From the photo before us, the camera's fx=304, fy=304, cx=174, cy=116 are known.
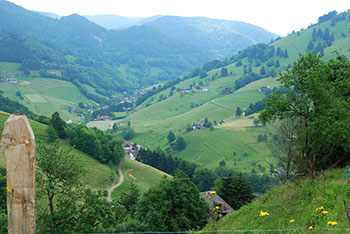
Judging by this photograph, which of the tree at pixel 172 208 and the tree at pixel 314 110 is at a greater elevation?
the tree at pixel 314 110

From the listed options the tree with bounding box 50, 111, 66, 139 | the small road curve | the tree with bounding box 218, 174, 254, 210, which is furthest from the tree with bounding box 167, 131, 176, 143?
the tree with bounding box 218, 174, 254, 210

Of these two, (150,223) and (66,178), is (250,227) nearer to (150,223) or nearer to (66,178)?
(66,178)

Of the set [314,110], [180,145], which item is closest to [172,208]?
[314,110]

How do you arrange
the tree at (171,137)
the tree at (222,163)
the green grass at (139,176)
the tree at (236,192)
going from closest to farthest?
the tree at (236,192) → the green grass at (139,176) → the tree at (222,163) → the tree at (171,137)

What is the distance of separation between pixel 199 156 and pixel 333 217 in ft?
488

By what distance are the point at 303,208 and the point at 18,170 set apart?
13167mm

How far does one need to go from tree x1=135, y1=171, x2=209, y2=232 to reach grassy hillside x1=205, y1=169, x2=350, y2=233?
17.6 meters

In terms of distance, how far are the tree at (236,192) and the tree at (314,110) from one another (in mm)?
35187

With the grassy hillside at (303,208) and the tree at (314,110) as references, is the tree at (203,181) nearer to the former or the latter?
the tree at (314,110)

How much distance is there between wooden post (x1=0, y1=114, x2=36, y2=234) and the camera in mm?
5344

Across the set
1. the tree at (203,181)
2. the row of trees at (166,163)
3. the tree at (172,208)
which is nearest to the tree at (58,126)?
the row of trees at (166,163)

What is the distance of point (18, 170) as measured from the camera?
5.36 metres

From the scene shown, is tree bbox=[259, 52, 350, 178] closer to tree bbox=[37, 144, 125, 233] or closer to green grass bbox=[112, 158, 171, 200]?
tree bbox=[37, 144, 125, 233]

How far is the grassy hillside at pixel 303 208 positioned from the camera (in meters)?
11.6
